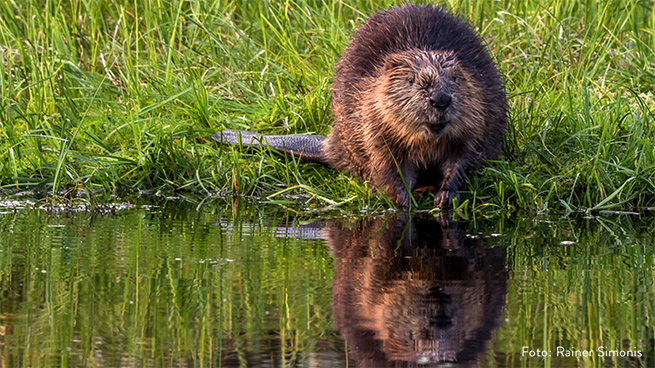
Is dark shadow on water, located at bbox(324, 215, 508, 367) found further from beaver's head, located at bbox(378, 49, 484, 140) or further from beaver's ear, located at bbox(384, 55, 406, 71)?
beaver's ear, located at bbox(384, 55, 406, 71)

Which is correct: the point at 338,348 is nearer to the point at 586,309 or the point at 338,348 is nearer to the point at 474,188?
the point at 586,309

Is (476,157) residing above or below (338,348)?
above

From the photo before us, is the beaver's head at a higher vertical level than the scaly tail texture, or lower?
higher

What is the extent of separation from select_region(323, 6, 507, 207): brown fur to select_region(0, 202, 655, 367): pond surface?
0.44 m

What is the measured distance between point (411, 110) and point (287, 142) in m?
0.81

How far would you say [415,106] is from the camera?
423 cm

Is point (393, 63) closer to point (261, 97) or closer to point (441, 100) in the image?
point (441, 100)

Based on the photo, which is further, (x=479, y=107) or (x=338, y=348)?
(x=479, y=107)

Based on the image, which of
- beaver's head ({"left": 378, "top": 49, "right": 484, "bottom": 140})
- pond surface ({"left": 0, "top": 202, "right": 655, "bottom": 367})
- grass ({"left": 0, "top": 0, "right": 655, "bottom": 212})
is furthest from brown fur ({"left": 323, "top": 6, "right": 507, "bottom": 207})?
pond surface ({"left": 0, "top": 202, "right": 655, "bottom": 367})

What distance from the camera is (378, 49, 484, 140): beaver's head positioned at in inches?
165

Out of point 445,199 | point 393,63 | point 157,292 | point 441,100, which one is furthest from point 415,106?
point 157,292

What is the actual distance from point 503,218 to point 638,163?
723 millimetres

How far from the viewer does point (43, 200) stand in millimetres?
4406

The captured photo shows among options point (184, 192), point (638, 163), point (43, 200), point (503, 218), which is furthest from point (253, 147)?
point (638, 163)
